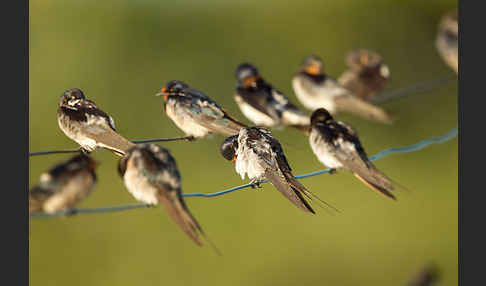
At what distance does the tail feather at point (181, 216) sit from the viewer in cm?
450

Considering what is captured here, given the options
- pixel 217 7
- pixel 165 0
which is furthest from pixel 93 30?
pixel 217 7

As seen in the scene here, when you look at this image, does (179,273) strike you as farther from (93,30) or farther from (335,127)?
(93,30)

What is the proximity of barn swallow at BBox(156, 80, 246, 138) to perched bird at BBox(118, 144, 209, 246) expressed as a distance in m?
1.93

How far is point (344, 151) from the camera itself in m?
6.79

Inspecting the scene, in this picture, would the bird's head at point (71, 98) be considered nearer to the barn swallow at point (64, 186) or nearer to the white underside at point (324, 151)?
the barn swallow at point (64, 186)

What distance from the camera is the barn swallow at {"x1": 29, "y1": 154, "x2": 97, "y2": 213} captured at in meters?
5.14

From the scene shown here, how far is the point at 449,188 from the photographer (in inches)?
687

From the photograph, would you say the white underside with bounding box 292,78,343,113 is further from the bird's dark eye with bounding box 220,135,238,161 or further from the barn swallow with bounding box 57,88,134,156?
the barn swallow with bounding box 57,88,134,156

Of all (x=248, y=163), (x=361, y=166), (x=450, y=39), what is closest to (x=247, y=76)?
(x=361, y=166)

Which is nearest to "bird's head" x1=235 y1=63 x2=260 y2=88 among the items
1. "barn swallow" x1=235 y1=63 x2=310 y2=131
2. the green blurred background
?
"barn swallow" x1=235 y1=63 x2=310 y2=131

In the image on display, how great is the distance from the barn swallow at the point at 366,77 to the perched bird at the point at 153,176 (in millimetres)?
6706

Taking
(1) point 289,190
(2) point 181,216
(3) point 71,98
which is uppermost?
(3) point 71,98

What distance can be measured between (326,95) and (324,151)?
130 inches

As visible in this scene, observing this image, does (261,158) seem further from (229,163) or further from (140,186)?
(229,163)
